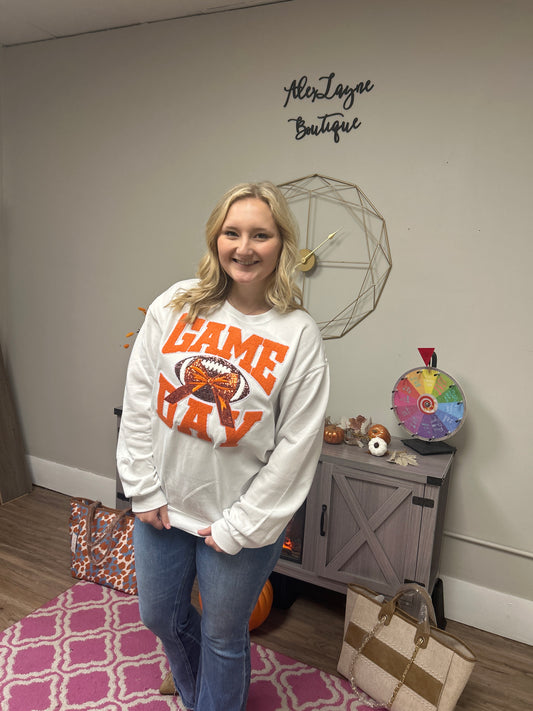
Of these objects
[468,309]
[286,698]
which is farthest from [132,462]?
[468,309]

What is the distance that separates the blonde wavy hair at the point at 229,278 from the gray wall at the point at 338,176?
0.93 meters

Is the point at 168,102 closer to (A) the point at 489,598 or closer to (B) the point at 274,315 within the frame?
(B) the point at 274,315

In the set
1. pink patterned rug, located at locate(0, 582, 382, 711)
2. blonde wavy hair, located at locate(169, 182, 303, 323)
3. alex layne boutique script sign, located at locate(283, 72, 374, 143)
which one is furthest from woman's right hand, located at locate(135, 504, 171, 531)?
alex layne boutique script sign, located at locate(283, 72, 374, 143)

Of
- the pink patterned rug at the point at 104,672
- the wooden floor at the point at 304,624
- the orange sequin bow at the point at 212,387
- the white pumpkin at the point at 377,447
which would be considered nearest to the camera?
the orange sequin bow at the point at 212,387

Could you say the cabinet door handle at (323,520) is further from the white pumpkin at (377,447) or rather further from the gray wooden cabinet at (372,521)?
the white pumpkin at (377,447)

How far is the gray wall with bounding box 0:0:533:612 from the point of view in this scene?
201cm

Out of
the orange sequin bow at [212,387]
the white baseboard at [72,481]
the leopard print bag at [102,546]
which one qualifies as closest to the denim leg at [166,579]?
the orange sequin bow at [212,387]

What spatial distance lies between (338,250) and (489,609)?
4.93 feet

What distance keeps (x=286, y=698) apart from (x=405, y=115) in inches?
80.1

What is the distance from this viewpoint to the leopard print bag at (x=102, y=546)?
2.28 meters

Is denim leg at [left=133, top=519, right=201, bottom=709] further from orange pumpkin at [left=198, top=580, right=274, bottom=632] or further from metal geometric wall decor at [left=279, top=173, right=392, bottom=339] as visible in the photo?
metal geometric wall decor at [left=279, top=173, right=392, bottom=339]

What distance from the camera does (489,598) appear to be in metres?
2.17

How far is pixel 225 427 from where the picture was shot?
4.25ft

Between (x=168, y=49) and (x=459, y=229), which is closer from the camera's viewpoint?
(x=459, y=229)
